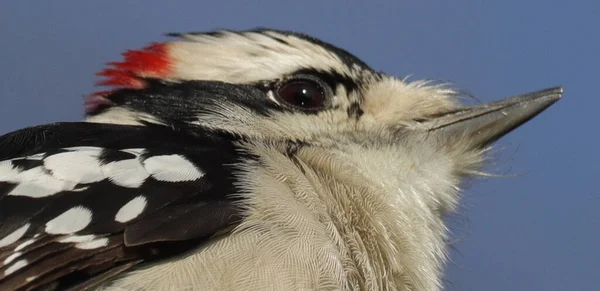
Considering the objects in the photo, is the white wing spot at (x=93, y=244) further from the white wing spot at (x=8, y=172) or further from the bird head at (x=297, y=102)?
the bird head at (x=297, y=102)

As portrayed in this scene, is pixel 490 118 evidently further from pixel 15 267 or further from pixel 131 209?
pixel 15 267

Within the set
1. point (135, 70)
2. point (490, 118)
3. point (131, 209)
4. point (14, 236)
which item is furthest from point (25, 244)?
point (490, 118)

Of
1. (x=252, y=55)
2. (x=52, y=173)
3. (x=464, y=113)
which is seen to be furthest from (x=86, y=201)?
(x=464, y=113)

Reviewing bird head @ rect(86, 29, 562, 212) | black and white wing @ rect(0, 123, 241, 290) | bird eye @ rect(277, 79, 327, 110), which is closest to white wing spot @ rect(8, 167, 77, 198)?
black and white wing @ rect(0, 123, 241, 290)

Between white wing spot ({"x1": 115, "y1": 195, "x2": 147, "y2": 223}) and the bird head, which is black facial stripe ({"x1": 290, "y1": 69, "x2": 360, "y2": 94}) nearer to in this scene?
the bird head

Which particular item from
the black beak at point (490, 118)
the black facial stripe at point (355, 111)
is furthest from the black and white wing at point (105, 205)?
the black beak at point (490, 118)
